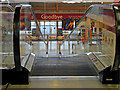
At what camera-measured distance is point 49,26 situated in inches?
585

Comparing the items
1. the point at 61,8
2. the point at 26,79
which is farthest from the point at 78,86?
the point at 61,8

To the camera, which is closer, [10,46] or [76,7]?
[10,46]

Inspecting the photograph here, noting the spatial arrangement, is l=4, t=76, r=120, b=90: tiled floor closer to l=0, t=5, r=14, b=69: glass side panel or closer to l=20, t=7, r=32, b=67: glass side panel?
l=20, t=7, r=32, b=67: glass side panel

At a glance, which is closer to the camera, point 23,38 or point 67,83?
point 67,83

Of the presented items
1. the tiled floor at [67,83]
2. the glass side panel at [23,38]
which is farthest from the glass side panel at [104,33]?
the glass side panel at [23,38]

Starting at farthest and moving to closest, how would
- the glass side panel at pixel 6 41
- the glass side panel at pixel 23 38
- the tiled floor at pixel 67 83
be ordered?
the glass side panel at pixel 6 41, the glass side panel at pixel 23 38, the tiled floor at pixel 67 83

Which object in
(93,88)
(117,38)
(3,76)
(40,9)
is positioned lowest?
(93,88)

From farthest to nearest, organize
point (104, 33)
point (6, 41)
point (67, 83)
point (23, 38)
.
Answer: point (104, 33)
point (23, 38)
point (6, 41)
point (67, 83)

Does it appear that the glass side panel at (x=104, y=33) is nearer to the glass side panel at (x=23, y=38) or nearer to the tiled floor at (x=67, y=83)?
the tiled floor at (x=67, y=83)

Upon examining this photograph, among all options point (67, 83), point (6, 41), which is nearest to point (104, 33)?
point (67, 83)

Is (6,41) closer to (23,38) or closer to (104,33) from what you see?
(23,38)

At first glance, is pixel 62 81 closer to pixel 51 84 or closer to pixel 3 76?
pixel 51 84

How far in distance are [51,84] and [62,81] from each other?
219 millimetres

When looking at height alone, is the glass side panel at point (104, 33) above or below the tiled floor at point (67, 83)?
above
